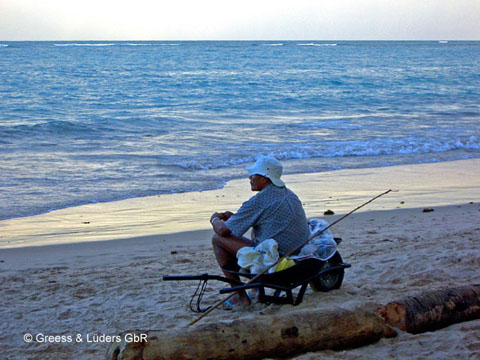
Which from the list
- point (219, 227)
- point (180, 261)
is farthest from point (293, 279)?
point (180, 261)

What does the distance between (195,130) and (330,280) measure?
45.4ft

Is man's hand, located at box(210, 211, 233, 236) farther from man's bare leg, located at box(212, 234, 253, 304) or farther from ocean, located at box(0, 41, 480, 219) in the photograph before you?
ocean, located at box(0, 41, 480, 219)

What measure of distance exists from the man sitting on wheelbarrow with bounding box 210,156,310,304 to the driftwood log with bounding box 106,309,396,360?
91 centimetres

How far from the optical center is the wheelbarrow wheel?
4.43m

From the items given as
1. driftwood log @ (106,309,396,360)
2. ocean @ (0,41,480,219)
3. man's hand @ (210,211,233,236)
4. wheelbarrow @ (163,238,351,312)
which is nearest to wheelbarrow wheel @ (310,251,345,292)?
wheelbarrow @ (163,238,351,312)

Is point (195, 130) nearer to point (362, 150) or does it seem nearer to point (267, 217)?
point (362, 150)

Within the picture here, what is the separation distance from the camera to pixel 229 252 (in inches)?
170

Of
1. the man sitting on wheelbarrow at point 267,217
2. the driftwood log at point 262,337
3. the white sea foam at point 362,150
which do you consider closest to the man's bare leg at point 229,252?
the man sitting on wheelbarrow at point 267,217

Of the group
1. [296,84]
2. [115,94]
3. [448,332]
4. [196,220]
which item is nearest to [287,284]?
[448,332]

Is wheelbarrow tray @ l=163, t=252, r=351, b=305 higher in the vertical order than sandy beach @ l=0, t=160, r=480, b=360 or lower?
higher

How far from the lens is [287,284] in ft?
13.6

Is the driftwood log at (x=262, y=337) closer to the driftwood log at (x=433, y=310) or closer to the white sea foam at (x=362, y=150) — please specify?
the driftwood log at (x=433, y=310)

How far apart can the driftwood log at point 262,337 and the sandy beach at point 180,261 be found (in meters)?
0.08

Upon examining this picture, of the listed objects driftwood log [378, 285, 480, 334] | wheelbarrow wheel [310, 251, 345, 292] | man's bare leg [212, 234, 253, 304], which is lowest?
wheelbarrow wheel [310, 251, 345, 292]
